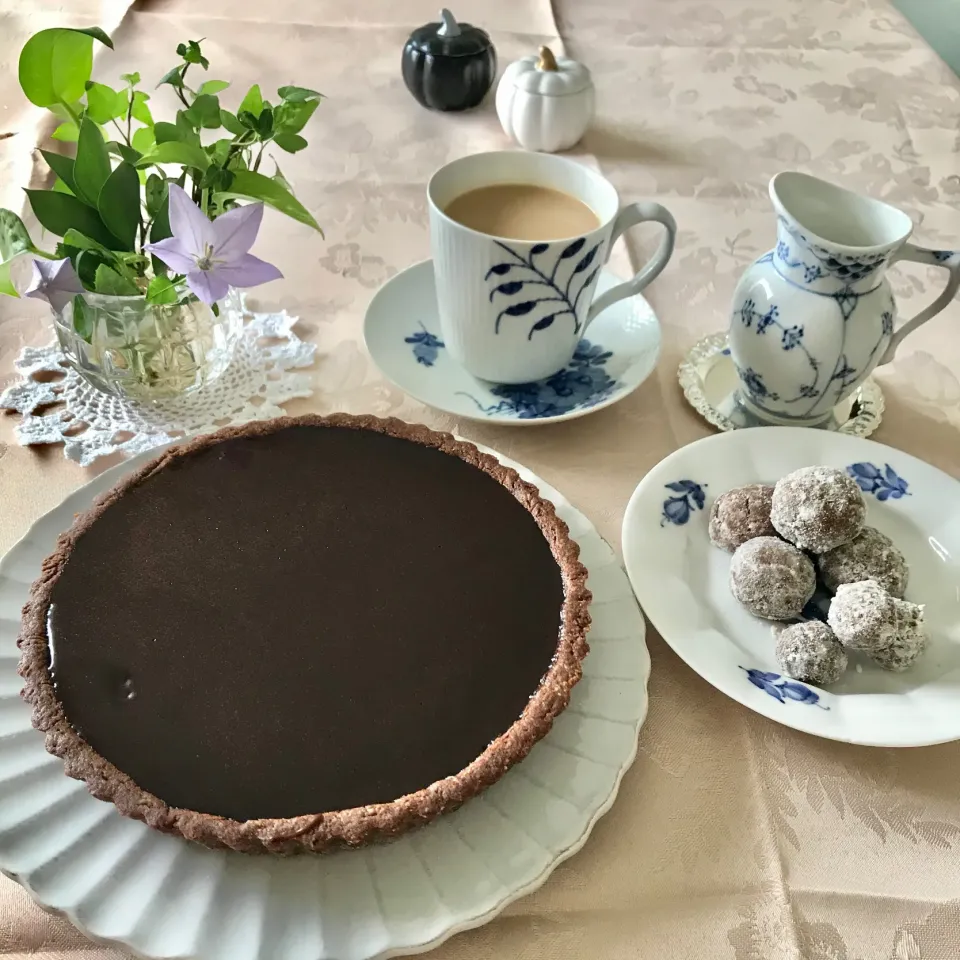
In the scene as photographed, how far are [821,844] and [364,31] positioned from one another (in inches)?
81.8

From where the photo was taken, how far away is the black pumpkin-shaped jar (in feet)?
5.98

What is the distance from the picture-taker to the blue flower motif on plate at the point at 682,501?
1.08 meters

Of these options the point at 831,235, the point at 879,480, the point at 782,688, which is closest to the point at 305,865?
Answer: the point at 782,688

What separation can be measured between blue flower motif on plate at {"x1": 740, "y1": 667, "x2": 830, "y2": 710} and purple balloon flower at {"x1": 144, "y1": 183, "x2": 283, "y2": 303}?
0.72 metres

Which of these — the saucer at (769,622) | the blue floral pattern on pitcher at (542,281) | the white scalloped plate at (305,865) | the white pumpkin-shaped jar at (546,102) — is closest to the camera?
the white scalloped plate at (305,865)

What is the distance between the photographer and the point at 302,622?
0.90m

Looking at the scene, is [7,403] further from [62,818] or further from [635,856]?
[635,856]

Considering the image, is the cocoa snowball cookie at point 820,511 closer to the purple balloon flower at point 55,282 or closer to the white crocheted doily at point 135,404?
the white crocheted doily at point 135,404

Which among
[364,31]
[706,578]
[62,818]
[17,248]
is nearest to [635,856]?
[706,578]

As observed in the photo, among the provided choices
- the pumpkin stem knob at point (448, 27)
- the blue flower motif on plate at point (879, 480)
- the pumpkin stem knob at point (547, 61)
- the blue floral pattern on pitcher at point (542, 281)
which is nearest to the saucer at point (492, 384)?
the blue floral pattern on pitcher at point (542, 281)

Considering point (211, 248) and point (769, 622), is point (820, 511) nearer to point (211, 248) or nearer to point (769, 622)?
point (769, 622)

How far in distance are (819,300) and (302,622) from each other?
2.54 feet

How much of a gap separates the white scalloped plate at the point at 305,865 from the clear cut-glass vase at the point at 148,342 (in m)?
0.43

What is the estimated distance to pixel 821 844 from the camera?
85cm
